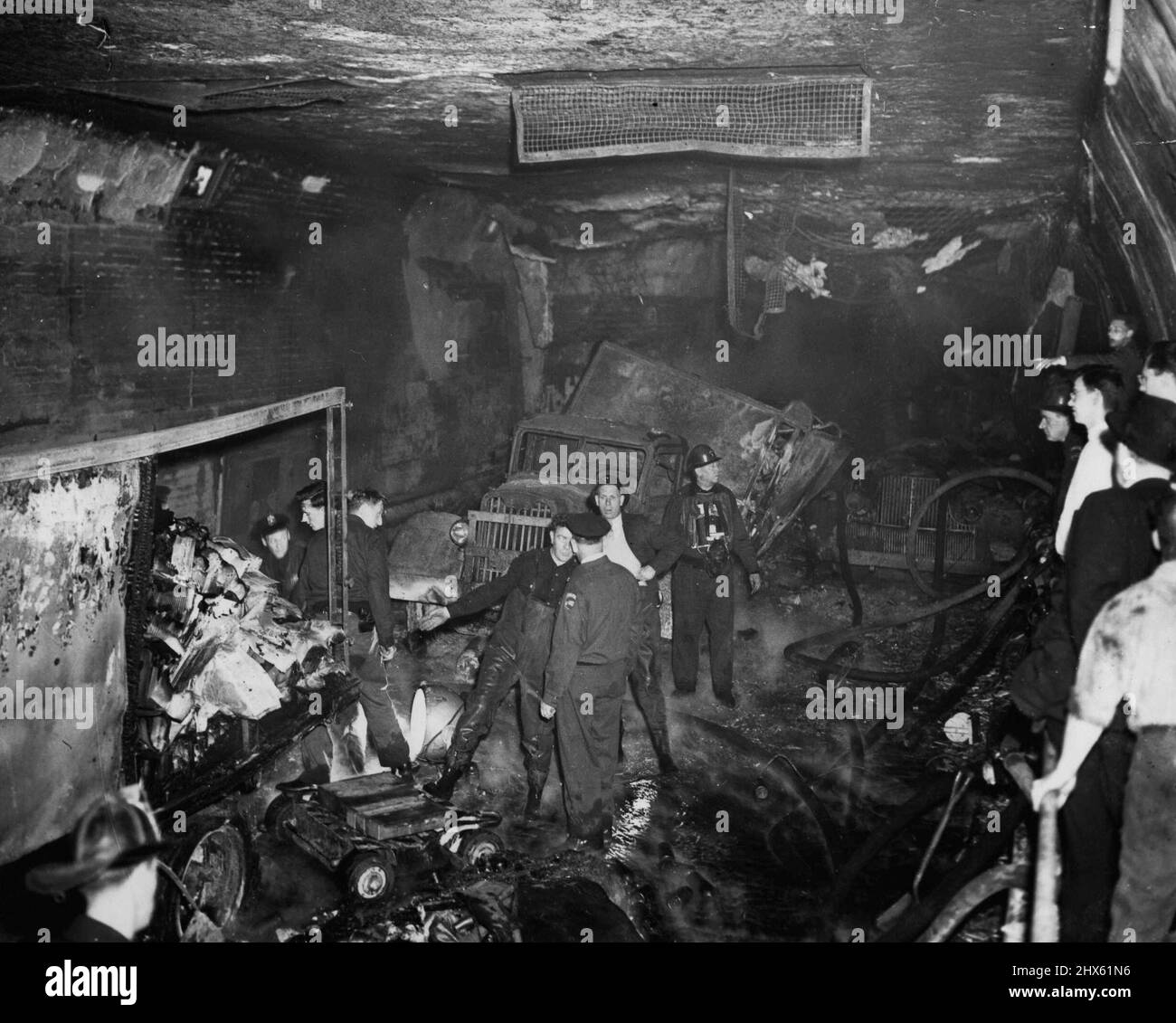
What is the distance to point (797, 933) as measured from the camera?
508 cm

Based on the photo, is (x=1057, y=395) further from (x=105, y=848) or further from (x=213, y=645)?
(x=105, y=848)

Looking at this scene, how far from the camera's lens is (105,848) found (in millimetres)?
3707

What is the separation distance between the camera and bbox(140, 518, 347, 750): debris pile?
17.6 feet

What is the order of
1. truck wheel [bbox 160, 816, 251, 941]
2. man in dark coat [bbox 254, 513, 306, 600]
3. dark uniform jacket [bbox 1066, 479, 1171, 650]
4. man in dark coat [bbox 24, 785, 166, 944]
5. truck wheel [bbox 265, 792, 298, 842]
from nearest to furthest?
man in dark coat [bbox 24, 785, 166, 944]
truck wheel [bbox 160, 816, 251, 941]
dark uniform jacket [bbox 1066, 479, 1171, 650]
truck wheel [bbox 265, 792, 298, 842]
man in dark coat [bbox 254, 513, 306, 600]

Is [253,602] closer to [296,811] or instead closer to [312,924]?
[296,811]

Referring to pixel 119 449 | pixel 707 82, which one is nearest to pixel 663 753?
pixel 119 449

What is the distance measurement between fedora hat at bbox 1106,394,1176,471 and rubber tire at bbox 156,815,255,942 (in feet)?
17.6

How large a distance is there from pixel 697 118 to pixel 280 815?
4767 mm

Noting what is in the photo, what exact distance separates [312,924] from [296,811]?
29.5 inches

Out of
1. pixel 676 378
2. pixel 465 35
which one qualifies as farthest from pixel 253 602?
pixel 676 378

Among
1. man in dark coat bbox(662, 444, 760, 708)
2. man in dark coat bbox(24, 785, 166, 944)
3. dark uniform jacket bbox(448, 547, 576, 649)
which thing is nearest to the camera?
man in dark coat bbox(24, 785, 166, 944)

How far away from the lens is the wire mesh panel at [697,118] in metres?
5.51

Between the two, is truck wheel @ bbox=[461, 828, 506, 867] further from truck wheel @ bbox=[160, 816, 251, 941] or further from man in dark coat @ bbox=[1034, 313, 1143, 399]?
man in dark coat @ bbox=[1034, 313, 1143, 399]

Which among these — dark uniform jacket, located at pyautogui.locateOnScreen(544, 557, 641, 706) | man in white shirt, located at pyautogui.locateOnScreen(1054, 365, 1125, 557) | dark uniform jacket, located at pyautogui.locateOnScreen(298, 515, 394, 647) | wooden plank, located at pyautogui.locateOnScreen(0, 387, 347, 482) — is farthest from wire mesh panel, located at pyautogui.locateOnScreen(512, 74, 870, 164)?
dark uniform jacket, located at pyautogui.locateOnScreen(298, 515, 394, 647)
